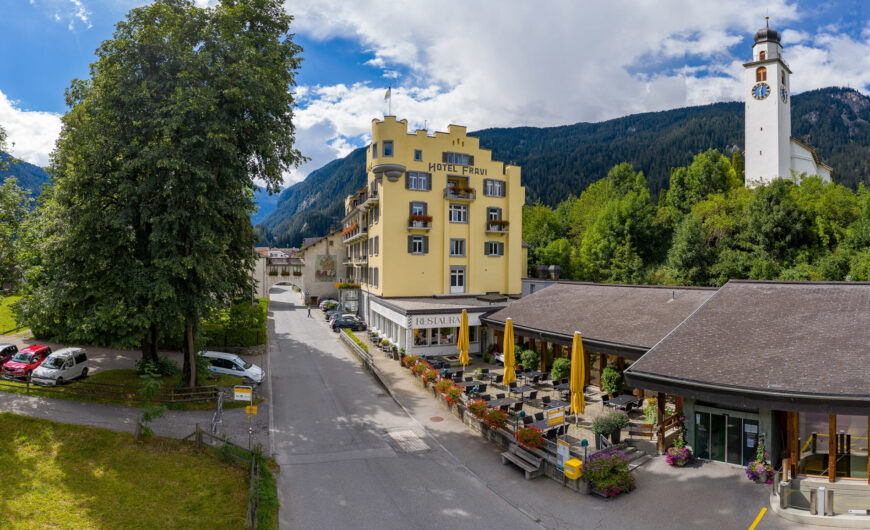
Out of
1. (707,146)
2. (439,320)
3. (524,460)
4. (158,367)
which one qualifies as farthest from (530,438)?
(707,146)

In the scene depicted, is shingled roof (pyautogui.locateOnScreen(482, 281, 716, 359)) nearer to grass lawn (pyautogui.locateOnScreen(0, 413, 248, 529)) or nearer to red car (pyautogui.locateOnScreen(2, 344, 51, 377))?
grass lawn (pyautogui.locateOnScreen(0, 413, 248, 529))

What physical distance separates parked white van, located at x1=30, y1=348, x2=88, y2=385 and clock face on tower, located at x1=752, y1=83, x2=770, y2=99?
73.3 m

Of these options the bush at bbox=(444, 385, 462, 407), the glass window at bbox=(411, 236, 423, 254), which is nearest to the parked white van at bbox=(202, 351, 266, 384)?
the bush at bbox=(444, 385, 462, 407)

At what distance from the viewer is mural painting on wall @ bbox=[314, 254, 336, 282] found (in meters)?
64.0

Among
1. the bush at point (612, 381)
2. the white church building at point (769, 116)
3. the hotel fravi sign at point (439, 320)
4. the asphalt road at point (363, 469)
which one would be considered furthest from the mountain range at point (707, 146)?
the bush at point (612, 381)

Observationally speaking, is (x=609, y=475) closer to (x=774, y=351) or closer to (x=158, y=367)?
(x=774, y=351)

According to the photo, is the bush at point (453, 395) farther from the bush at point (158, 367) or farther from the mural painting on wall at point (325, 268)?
the mural painting on wall at point (325, 268)

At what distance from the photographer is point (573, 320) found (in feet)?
79.5

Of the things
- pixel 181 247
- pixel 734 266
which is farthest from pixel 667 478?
pixel 734 266

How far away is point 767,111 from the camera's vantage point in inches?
2239

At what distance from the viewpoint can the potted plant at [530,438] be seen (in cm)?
1547

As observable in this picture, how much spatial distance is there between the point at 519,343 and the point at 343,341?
651 inches

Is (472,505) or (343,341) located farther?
(343,341)

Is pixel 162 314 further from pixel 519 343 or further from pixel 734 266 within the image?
pixel 734 266
